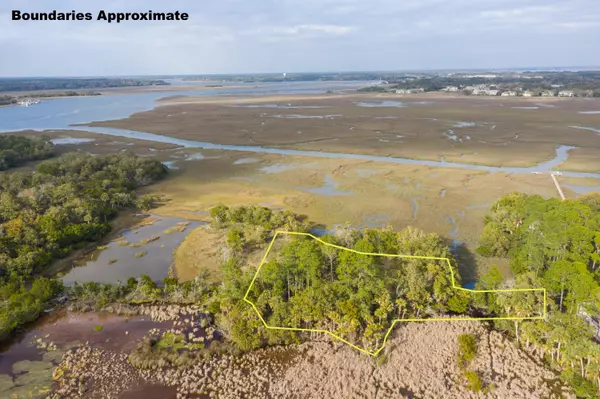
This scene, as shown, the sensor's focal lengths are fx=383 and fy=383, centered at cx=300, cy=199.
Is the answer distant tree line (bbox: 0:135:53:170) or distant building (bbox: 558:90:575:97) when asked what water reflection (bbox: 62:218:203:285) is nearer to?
distant tree line (bbox: 0:135:53:170)

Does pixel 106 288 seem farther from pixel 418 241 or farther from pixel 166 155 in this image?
pixel 166 155

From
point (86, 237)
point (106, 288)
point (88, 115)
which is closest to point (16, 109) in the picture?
point (88, 115)

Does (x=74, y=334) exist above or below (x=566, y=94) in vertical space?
below

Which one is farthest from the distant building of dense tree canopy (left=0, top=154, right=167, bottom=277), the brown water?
the brown water

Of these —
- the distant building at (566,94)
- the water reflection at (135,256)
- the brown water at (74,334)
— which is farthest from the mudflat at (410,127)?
the brown water at (74,334)

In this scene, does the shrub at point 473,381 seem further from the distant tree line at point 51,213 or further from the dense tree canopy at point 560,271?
the distant tree line at point 51,213

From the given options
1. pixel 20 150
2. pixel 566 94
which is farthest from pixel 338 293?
pixel 566 94

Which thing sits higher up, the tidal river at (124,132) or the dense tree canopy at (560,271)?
the tidal river at (124,132)

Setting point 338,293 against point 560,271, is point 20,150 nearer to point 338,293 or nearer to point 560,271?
point 338,293
